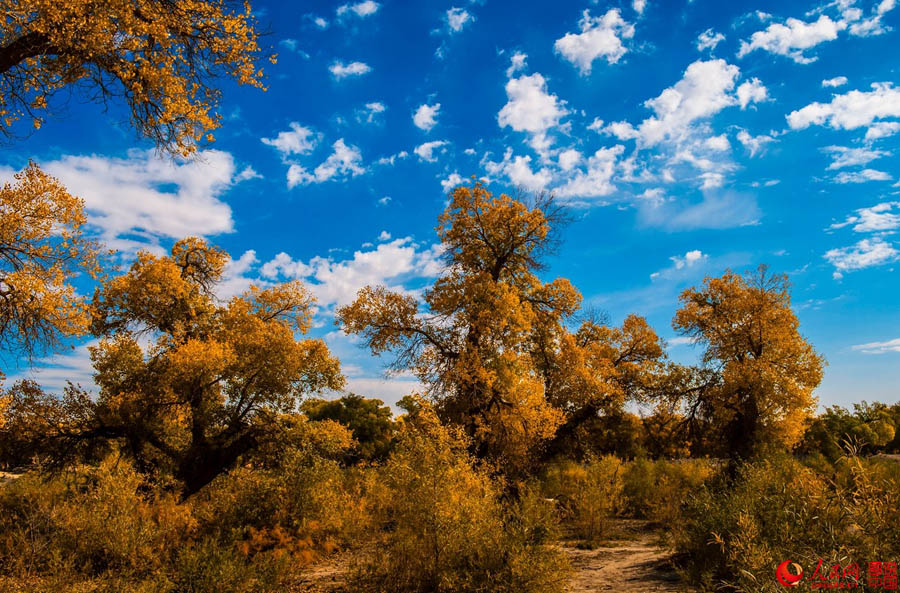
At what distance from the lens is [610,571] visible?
11.8 meters

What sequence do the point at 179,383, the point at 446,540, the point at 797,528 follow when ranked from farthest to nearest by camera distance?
the point at 179,383, the point at 446,540, the point at 797,528

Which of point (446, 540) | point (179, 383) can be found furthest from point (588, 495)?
point (179, 383)

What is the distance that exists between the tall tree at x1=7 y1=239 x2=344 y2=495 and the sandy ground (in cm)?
621

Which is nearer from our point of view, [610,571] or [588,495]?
[610,571]

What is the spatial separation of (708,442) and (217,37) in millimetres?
22790

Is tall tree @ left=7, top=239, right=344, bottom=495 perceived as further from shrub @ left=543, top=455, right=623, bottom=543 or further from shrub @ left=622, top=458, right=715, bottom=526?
shrub @ left=622, top=458, right=715, bottom=526

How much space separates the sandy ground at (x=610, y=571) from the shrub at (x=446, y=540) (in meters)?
1.73

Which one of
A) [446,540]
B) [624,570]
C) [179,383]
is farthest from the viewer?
[179,383]

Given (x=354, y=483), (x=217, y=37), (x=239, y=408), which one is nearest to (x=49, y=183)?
(x=217, y=37)

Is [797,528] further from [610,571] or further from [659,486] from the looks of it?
[659,486]

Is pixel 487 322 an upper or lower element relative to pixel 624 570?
upper

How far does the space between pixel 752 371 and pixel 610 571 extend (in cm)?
1135

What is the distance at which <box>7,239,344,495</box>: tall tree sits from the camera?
16.7 metres

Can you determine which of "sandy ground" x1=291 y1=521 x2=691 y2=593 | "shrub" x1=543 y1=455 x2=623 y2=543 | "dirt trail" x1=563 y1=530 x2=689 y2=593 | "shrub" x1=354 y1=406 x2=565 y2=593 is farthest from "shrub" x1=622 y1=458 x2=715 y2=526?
"shrub" x1=354 y1=406 x2=565 y2=593
